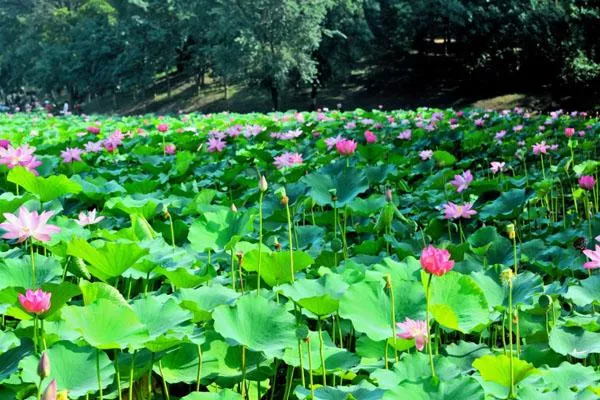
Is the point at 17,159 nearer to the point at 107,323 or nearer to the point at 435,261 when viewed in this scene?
the point at 107,323

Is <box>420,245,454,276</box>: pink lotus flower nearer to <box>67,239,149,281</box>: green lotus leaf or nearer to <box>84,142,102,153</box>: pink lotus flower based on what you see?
<box>67,239,149,281</box>: green lotus leaf

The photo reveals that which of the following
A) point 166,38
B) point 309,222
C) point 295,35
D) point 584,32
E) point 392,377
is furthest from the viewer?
point 166,38

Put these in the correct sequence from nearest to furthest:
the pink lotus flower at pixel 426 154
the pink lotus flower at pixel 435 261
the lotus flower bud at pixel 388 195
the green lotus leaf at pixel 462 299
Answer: the pink lotus flower at pixel 435 261
the green lotus leaf at pixel 462 299
the lotus flower bud at pixel 388 195
the pink lotus flower at pixel 426 154

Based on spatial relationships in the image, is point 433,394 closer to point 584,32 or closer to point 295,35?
point 584,32

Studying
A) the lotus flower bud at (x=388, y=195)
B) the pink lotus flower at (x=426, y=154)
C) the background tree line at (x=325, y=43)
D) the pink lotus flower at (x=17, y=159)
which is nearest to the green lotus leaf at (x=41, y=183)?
the pink lotus flower at (x=17, y=159)

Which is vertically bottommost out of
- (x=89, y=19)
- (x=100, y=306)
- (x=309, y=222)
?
(x=309, y=222)

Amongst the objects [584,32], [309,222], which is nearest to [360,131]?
[309,222]

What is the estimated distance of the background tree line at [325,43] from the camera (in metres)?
18.8

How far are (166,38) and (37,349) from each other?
2979cm

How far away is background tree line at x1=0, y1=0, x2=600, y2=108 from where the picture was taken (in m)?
18.8

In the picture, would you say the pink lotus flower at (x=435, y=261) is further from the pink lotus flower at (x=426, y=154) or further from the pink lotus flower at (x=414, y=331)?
the pink lotus flower at (x=426, y=154)

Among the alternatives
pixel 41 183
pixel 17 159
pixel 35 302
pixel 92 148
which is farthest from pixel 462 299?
pixel 92 148

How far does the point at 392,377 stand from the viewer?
1.11 m

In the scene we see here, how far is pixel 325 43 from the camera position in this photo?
2444 centimetres
